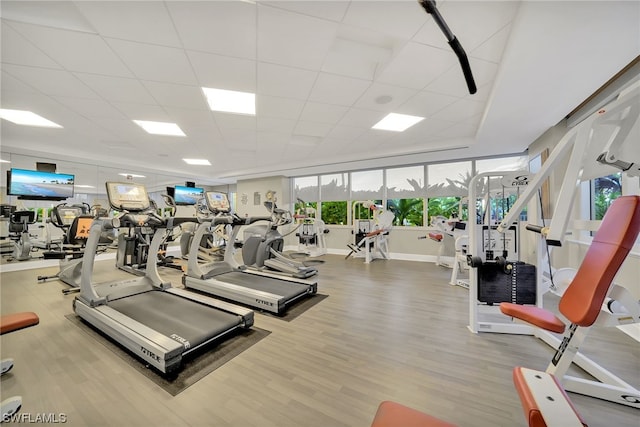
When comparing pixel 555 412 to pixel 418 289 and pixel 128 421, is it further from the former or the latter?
pixel 418 289

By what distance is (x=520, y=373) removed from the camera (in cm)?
111

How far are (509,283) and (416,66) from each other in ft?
8.21

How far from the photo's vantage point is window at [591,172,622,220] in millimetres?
2928

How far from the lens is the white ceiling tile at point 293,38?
6.16ft

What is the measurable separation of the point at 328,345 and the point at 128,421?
1421mm

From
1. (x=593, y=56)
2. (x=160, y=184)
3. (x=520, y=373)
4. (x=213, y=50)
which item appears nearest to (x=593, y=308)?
(x=520, y=373)

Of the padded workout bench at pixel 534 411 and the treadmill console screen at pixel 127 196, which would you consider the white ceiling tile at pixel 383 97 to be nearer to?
the padded workout bench at pixel 534 411

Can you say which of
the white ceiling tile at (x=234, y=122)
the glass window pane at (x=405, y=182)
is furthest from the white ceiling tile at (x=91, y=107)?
the glass window pane at (x=405, y=182)

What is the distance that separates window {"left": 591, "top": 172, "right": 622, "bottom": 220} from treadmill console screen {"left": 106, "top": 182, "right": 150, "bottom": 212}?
19.5 ft

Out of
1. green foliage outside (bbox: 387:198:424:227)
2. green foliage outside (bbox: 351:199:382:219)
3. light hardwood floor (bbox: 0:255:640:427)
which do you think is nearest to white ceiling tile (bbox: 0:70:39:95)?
light hardwood floor (bbox: 0:255:640:427)

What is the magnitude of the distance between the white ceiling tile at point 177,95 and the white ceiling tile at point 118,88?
11 centimetres

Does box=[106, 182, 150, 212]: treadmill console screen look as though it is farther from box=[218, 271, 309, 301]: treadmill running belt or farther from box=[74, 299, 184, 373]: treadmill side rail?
box=[218, 271, 309, 301]: treadmill running belt

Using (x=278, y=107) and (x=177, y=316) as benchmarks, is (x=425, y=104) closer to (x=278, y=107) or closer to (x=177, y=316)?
(x=278, y=107)

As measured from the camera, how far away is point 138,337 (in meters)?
1.84
